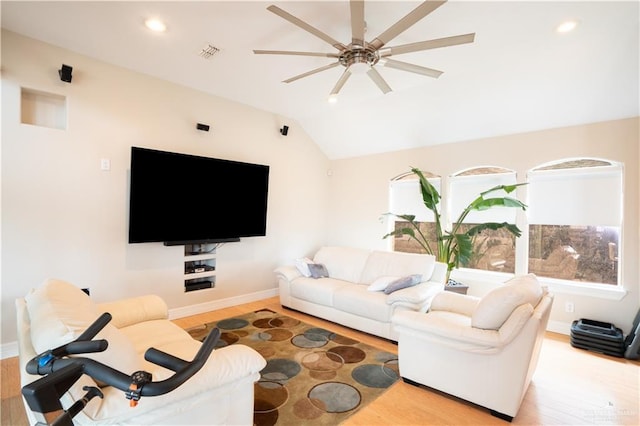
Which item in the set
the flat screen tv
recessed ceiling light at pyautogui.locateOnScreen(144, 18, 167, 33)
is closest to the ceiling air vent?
recessed ceiling light at pyautogui.locateOnScreen(144, 18, 167, 33)

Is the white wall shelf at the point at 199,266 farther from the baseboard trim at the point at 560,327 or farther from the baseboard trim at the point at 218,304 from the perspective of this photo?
the baseboard trim at the point at 560,327

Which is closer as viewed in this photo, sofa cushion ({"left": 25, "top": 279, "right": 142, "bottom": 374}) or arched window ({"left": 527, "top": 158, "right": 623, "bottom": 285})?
sofa cushion ({"left": 25, "top": 279, "right": 142, "bottom": 374})

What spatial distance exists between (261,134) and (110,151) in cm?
212

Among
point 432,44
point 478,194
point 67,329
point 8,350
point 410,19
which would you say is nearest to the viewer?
point 67,329

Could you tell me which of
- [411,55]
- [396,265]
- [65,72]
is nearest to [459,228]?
[396,265]

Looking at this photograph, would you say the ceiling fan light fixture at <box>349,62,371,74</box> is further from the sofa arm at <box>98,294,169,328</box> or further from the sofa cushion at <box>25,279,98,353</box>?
the sofa arm at <box>98,294,169,328</box>

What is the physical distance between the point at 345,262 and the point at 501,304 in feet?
8.38

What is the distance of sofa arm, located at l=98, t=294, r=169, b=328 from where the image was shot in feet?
8.07

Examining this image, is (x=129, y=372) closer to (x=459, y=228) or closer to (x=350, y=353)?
(x=350, y=353)

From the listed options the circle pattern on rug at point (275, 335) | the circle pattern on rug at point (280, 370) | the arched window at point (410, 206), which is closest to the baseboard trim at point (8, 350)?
the circle pattern on rug at point (275, 335)

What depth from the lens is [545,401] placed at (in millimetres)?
2396

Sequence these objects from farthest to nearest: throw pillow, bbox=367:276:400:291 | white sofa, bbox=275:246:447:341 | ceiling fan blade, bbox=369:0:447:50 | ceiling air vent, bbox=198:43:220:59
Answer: throw pillow, bbox=367:276:400:291
white sofa, bbox=275:246:447:341
ceiling air vent, bbox=198:43:220:59
ceiling fan blade, bbox=369:0:447:50

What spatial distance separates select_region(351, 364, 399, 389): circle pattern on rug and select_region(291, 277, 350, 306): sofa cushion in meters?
1.16

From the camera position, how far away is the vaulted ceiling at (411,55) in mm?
2408
